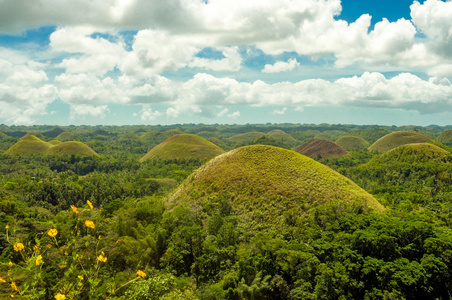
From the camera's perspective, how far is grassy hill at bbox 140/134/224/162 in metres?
160

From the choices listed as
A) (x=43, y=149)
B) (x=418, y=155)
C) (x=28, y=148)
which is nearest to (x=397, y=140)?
(x=418, y=155)

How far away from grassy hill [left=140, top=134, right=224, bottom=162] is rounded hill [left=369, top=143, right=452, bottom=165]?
88.0 metres

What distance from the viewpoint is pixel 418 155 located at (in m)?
109

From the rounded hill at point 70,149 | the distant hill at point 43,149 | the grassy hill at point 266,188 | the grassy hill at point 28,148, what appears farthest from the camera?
the grassy hill at point 28,148

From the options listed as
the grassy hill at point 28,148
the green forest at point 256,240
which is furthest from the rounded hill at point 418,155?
the grassy hill at point 28,148

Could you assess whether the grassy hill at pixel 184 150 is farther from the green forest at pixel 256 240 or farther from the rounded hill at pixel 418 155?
the green forest at pixel 256 240

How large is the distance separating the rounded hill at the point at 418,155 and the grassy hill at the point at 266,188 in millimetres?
71271

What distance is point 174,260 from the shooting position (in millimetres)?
34125

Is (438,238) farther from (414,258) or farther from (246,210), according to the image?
(246,210)

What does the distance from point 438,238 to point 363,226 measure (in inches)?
297

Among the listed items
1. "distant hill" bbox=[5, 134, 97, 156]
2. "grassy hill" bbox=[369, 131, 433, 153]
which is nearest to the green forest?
"grassy hill" bbox=[369, 131, 433, 153]

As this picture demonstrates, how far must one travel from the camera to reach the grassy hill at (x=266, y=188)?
45.4 metres

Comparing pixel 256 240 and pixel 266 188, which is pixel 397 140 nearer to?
pixel 266 188

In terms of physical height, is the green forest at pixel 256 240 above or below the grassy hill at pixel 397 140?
below
